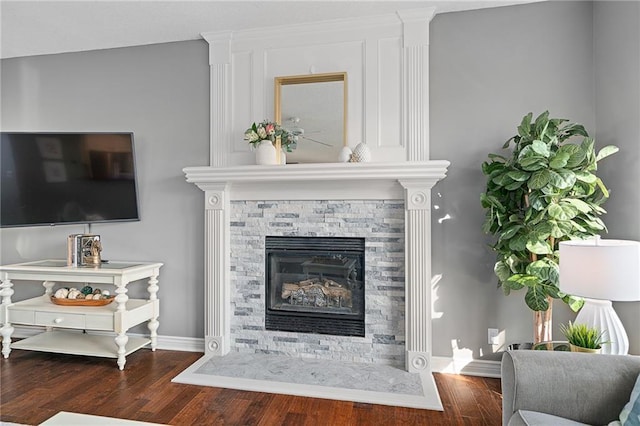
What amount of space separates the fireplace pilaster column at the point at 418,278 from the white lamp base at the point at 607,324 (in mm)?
953

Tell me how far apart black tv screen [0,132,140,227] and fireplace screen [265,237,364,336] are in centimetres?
133

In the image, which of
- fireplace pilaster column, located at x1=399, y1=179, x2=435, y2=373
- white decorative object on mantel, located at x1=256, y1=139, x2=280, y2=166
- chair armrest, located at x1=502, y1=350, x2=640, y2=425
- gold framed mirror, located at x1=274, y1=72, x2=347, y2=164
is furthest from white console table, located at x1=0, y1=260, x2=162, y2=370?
chair armrest, located at x1=502, y1=350, x2=640, y2=425

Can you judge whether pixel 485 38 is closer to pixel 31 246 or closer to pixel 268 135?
pixel 268 135

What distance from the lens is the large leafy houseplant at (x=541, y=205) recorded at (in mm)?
2121

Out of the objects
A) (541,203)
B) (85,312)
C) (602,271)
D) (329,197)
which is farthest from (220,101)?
(602,271)

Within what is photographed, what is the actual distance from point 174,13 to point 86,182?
1536 millimetres

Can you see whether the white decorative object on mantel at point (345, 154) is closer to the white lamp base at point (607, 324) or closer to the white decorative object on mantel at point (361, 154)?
the white decorative object on mantel at point (361, 154)

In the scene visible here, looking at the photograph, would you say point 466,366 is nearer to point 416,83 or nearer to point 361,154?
point 361,154

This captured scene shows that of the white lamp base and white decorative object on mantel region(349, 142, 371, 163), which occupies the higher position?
white decorative object on mantel region(349, 142, 371, 163)

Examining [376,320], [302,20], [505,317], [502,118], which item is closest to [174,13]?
[302,20]

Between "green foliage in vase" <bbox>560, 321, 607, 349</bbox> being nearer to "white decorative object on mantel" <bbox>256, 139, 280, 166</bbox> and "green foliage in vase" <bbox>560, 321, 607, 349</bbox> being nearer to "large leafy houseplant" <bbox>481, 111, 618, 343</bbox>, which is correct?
"large leafy houseplant" <bbox>481, 111, 618, 343</bbox>

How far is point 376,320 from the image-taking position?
2.83 m

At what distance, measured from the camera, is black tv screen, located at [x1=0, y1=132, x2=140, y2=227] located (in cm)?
294

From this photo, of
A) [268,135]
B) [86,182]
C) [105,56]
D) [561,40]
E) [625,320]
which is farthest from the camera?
[105,56]
